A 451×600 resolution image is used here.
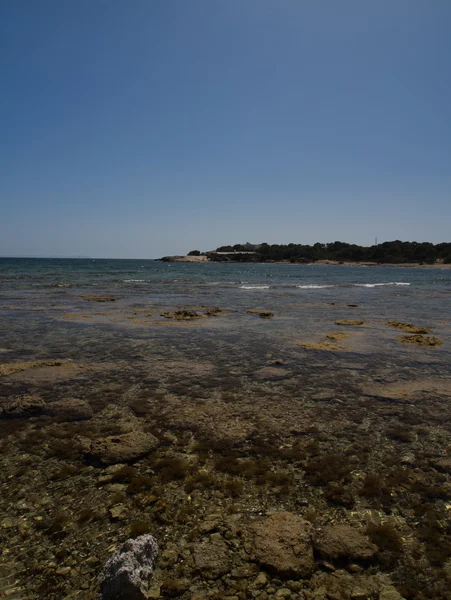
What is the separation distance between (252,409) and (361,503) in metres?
3.05

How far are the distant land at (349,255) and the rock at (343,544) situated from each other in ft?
537

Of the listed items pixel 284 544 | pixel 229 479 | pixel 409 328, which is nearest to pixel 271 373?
pixel 229 479

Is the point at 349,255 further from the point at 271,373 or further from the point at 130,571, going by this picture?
the point at 130,571

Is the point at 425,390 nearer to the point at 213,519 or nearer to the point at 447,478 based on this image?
the point at 447,478

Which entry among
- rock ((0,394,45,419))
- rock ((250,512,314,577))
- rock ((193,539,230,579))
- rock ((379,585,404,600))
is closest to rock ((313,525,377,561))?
rock ((250,512,314,577))

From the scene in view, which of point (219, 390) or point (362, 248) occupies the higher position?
point (362, 248)

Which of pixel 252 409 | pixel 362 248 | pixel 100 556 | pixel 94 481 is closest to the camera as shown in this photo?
pixel 100 556

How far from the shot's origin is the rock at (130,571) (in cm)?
311

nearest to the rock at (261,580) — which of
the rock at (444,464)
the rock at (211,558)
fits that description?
the rock at (211,558)

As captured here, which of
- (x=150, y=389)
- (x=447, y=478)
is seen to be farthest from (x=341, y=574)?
(x=150, y=389)

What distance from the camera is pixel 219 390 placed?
8.41 m

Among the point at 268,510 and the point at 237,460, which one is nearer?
the point at 268,510

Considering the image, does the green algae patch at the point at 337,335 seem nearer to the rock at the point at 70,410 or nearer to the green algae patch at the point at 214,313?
the green algae patch at the point at 214,313

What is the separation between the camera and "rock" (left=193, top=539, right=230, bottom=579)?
11.3 feet
